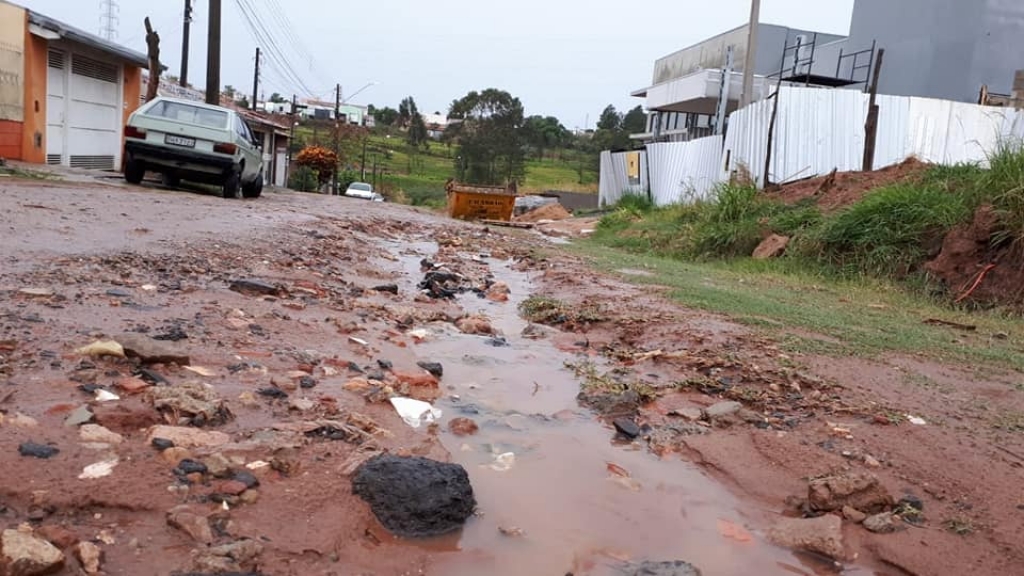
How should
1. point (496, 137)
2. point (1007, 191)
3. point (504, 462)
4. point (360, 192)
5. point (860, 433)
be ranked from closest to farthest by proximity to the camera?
point (504, 462) → point (860, 433) → point (1007, 191) → point (360, 192) → point (496, 137)

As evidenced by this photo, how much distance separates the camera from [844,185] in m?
12.1

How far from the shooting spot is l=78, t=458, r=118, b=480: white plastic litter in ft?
6.11

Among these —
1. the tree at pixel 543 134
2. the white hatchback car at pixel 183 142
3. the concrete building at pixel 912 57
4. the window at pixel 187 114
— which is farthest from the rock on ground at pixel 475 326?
the tree at pixel 543 134

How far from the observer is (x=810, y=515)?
7.80 feet

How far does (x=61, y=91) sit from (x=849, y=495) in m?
17.1

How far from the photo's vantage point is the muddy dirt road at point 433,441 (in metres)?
1.85

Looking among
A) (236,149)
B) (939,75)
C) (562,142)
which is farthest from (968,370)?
(562,142)

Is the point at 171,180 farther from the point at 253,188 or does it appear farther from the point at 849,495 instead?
the point at 849,495

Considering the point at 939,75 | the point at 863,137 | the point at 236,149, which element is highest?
the point at 939,75

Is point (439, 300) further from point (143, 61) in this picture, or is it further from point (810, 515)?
point (143, 61)

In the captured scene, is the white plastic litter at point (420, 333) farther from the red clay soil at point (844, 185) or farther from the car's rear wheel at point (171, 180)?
the car's rear wheel at point (171, 180)

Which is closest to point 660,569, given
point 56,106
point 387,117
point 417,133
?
point 56,106

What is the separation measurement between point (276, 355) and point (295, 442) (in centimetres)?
101

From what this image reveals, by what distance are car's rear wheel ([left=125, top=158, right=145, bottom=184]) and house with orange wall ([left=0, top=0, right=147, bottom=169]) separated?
3.83 metres
